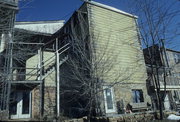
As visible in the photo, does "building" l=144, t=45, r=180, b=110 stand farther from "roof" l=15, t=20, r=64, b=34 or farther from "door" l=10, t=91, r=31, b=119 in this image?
"roof" l=15, t=20, r=64, b=34

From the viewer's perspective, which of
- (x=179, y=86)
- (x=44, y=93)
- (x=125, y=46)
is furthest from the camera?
(x=179, y=86)

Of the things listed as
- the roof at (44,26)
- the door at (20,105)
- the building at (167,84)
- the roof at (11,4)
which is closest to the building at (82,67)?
the door at (20,105)

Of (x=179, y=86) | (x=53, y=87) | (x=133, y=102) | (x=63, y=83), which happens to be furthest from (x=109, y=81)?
(x=179, y=86)

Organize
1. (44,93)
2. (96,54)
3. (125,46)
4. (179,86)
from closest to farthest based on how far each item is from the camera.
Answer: (96,54) < (44,93) < (125,46) < (179,86)

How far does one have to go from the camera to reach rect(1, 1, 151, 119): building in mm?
11438

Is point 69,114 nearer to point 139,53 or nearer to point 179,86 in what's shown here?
point 139,53

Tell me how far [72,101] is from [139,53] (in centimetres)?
795

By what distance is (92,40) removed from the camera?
12414 millimetres

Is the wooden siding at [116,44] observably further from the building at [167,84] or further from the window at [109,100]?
the building at [167,84]

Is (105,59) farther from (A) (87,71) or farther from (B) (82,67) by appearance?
(B) (82,67)

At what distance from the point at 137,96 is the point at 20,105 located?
389 inches

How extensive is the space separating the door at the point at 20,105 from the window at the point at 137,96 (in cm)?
884

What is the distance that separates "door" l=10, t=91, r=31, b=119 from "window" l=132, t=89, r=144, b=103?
8.84 meters

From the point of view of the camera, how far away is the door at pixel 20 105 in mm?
11727
